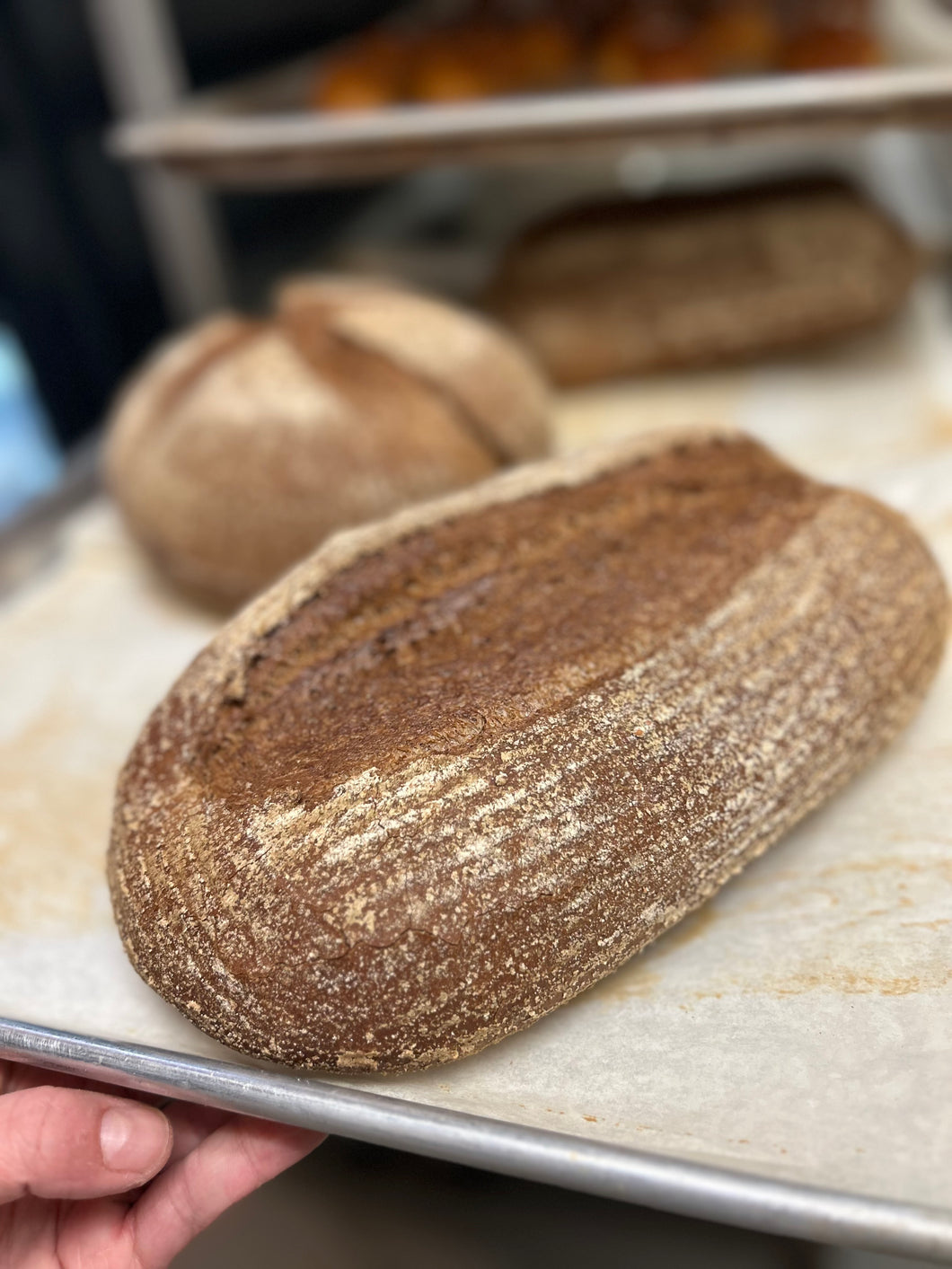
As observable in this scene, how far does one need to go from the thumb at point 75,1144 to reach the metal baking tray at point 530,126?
49.7 inches

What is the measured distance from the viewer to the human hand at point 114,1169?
0.66 m

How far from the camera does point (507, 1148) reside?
0.62m

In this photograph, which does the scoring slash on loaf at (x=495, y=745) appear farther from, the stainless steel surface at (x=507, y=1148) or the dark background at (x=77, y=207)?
the dark background at (x=77, y=207)

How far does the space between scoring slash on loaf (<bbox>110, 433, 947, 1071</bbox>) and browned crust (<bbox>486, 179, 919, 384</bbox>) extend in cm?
81

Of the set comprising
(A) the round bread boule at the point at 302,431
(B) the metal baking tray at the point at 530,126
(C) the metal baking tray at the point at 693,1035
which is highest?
(B) the metal baking tray at the point at 530,126

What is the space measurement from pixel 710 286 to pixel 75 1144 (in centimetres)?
153

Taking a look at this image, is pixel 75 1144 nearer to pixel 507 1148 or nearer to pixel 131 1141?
pixel 131 1141

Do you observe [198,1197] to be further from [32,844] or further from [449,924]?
[32,844]

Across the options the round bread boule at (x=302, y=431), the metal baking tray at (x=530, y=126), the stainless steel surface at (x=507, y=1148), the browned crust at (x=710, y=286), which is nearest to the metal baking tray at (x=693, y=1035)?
the stainless steel surface at (x=507, y=1148)

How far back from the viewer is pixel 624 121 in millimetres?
1375

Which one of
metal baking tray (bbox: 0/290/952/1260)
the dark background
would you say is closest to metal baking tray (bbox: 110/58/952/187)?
the dark background

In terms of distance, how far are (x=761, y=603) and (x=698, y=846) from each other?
0.22 m

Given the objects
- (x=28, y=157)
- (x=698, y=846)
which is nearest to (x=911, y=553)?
(x=698, y=846)

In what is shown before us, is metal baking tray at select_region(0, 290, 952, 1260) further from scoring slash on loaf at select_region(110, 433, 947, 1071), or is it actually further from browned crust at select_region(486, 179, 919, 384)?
browned crust at select_region(486, 179, 919, 384)
